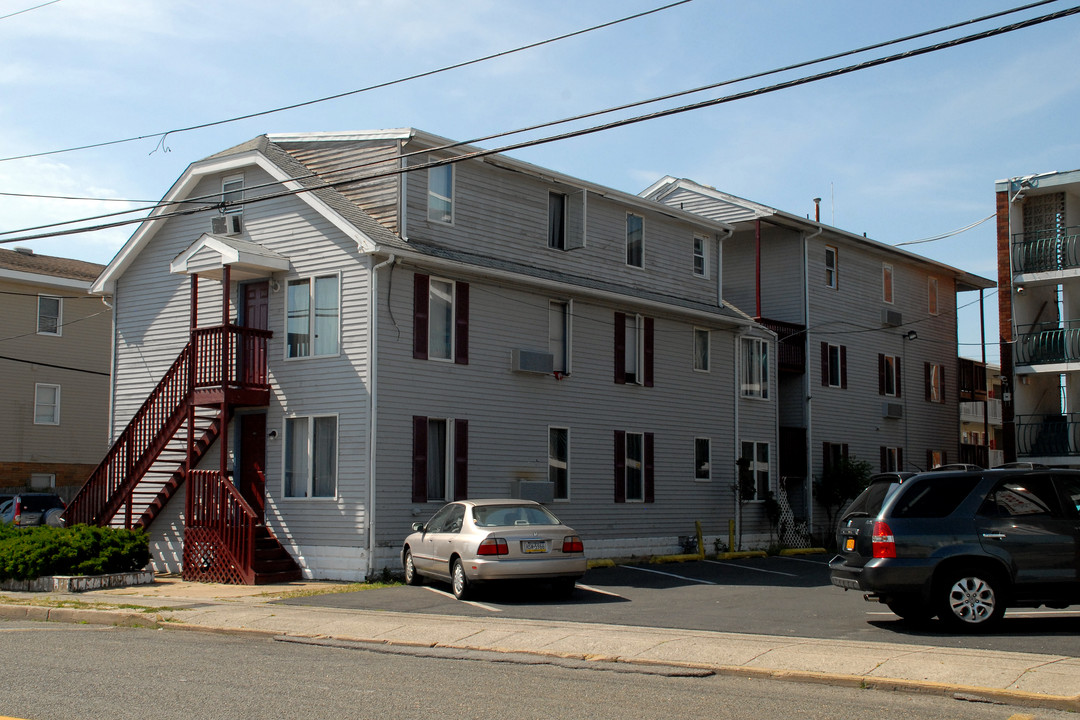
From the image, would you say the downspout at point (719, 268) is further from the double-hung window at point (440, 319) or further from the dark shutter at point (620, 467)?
the double-hung window at point (440, 319)

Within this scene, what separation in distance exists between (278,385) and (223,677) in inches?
462

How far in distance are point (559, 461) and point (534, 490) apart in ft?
5.41

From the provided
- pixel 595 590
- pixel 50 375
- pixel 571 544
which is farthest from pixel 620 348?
pixel 50 375

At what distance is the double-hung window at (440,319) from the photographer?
20078 mm

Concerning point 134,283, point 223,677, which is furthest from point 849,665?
point 134,283

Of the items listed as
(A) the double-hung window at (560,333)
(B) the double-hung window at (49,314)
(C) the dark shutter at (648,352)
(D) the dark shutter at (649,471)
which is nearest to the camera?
(A) the double-hung window at (560,333)

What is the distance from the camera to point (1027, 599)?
11.5m

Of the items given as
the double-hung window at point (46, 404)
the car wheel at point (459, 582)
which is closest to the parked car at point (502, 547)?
the car wheel at point (459, 582)

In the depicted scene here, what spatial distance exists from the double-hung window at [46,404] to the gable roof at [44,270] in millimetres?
3248

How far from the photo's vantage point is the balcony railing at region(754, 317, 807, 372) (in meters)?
30.2

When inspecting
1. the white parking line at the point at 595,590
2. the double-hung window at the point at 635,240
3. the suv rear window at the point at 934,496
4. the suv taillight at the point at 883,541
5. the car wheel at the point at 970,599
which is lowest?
the white parking line at the point at 595,590

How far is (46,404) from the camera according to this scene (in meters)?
33.2

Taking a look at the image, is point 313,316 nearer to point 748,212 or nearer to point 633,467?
point 633,467

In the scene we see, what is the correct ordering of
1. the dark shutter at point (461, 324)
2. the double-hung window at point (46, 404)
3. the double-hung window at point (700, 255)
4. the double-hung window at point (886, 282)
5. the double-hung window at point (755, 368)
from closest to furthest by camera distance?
1. the dark shutter at point (461, 324)
2. the double-hung window at point (700, 255)
3. the double-hung window at point (755, 368)
4. the double-hung window at point (46, 404)
5. the double-hung window at point (886, 282)
